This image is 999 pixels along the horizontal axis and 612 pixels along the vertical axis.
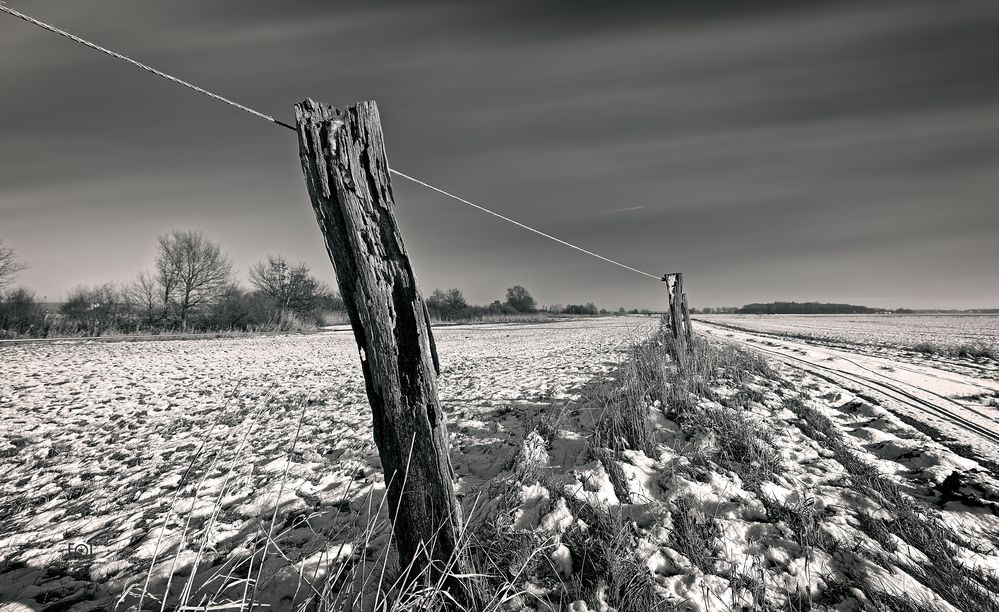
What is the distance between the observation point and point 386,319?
6.31 feet

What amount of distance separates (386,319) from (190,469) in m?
2.52

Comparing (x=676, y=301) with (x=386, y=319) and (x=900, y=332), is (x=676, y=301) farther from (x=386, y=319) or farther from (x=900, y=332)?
(x=900, y=332)

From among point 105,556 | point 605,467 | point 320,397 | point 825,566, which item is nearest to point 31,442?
point 320,397

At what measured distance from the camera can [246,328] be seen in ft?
102

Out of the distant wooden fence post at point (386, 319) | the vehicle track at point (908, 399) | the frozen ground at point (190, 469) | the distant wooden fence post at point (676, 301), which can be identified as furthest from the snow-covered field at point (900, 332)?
the distant wooden fence post at point (386, 319)

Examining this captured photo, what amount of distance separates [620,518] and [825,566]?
46.8 inches

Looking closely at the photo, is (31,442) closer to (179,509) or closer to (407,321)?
(179,509)

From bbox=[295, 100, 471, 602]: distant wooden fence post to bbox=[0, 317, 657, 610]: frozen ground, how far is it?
0.39m

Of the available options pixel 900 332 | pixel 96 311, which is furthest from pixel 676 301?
pixel 96 311

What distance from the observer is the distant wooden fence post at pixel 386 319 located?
6.18 feet

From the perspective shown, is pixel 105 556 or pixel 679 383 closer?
pixel 105 556

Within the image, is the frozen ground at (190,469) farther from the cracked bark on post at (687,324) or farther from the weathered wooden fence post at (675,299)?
the cracked bark on post at (687,324)

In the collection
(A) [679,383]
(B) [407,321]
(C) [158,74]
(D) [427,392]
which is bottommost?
(A) [679,383]

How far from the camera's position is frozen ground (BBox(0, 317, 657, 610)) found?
2.45 metres
